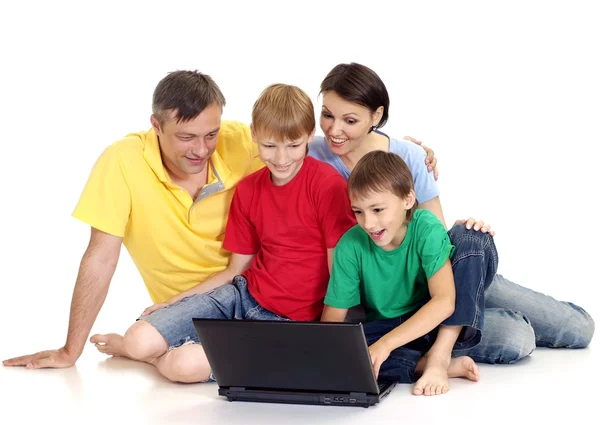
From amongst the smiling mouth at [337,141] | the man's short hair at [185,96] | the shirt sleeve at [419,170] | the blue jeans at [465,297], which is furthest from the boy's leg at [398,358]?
the man's short hair at [185,96]

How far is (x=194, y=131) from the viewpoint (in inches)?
144

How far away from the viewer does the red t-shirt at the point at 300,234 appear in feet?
11.6

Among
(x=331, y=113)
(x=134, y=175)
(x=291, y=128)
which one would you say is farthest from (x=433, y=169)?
(x=134, y=175)

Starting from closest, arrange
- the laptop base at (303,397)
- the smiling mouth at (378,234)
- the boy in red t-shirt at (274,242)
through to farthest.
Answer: the laptop base at (303,397)
the smiling mouth at (378,234)
the boy in red t-shirt at (274,242)

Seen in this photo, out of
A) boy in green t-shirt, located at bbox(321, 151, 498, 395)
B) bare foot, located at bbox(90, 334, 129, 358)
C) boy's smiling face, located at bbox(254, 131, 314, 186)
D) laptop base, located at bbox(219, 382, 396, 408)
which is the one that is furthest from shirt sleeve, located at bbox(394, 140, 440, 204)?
bare foot, located at bbox(90, 334, 129, 358)

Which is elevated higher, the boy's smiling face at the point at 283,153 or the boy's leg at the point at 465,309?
the boy's smiling face at the point at 283,153

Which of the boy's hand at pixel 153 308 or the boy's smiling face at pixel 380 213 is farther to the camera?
the boy's hand at pixel 153 308

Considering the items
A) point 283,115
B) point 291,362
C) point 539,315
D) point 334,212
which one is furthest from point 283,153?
point 539,315

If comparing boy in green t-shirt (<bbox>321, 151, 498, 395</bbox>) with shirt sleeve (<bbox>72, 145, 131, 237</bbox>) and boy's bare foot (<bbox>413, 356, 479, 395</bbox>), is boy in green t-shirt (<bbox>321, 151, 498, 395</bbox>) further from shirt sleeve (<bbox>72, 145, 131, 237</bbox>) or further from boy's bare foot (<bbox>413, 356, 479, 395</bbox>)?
shirt sleeve (<bbox>72, 145, 131, 237</bbox>)

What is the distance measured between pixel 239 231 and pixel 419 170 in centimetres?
72

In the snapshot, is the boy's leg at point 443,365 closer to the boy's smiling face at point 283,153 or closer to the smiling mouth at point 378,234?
the smiling mouth at point 378,234

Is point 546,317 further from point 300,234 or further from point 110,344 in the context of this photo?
point 110,344

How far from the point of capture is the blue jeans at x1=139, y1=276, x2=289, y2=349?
3558 mm

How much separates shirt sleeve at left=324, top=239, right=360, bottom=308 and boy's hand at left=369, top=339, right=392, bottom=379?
0.23m
